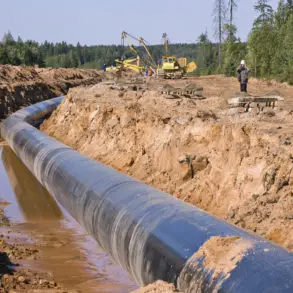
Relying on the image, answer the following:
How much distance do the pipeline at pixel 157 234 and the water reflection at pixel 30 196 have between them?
216 cm

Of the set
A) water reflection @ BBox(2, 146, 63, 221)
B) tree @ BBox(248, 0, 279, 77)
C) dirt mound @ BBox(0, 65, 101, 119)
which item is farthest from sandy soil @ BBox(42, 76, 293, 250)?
tree @ BBox(248, 0, 279, 77)

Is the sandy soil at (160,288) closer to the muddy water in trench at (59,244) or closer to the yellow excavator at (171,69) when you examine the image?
the muddy water in trench at (59,244)

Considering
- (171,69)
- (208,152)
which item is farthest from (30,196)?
(171,69)

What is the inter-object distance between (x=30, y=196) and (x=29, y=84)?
25.0 meters

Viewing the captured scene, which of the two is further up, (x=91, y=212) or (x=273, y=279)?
(x=273, y=279)

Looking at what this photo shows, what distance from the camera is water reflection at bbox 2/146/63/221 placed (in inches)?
508

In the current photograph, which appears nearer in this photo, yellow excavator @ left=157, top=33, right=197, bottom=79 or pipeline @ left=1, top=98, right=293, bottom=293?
pipeline @ left=1, top=98, right=293, bottom=293

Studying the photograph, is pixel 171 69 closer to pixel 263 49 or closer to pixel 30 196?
pixel 263 49

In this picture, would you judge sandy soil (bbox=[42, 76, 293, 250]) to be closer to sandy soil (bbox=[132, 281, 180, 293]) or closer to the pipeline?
the pipeline

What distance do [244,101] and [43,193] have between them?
239 inches

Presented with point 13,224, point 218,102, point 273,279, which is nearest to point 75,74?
point 218,102

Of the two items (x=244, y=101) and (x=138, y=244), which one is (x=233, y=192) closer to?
(x=138, y=244)

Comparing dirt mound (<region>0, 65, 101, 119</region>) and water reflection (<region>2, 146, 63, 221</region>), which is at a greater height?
dirt mound (<region>0, 65, 101, 119</region>)

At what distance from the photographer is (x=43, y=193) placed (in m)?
15.2
